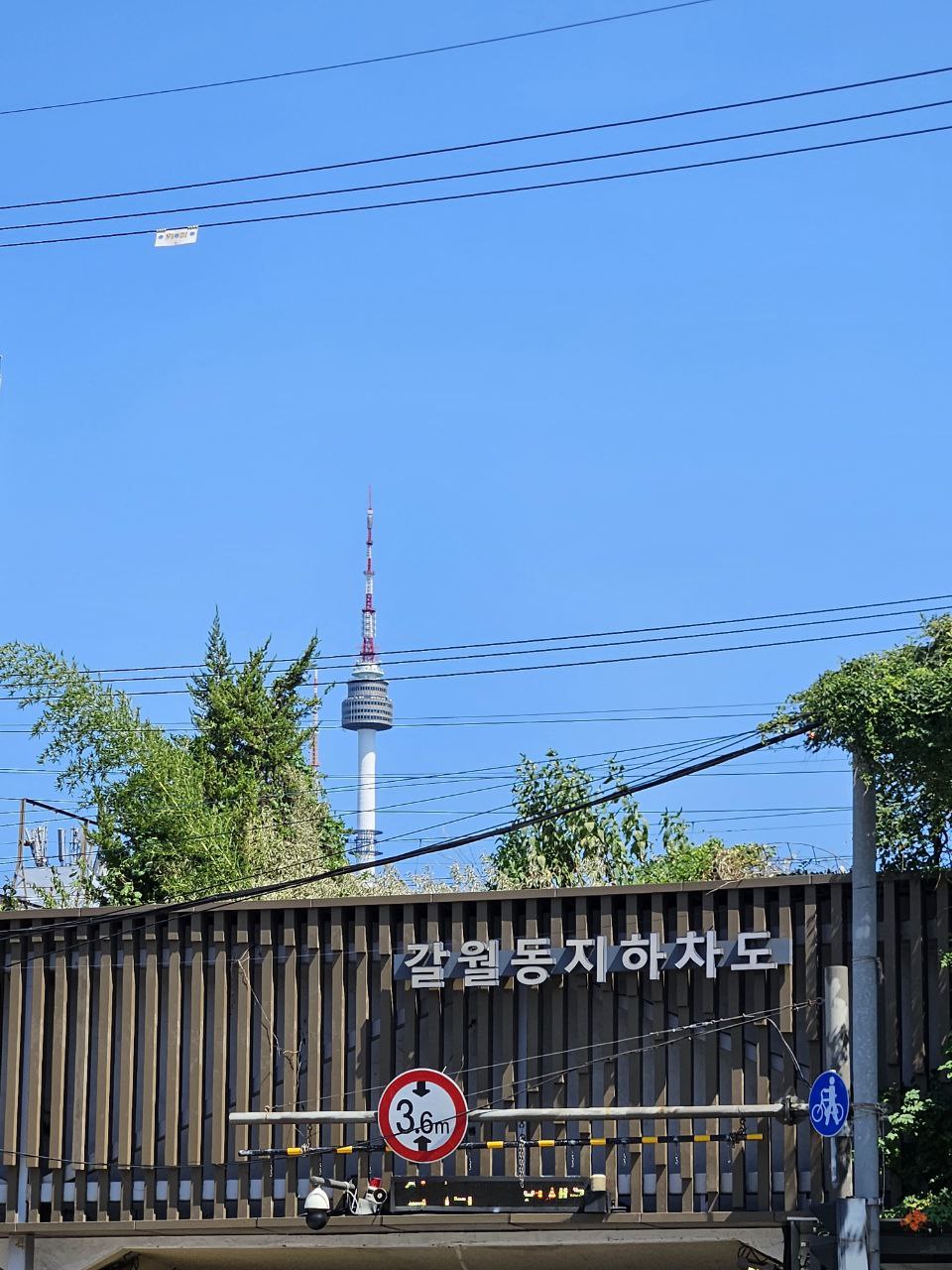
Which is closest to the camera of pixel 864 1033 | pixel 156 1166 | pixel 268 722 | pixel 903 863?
pixel 864 1033

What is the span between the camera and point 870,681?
18047 millimetres

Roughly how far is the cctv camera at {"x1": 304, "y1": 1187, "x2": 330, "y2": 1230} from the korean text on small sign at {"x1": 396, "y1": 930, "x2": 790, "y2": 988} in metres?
2.68

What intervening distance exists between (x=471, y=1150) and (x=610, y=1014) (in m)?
2.09

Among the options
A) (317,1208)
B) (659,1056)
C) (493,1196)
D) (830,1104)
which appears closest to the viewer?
(830,1104)

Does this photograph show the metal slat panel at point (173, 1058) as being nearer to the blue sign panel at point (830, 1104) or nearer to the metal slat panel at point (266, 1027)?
the metal slat panel at point (266, 1027)

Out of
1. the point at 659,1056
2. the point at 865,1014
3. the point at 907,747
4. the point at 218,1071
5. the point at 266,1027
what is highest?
the point at 907,747

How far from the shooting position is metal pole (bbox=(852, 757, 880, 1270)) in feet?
50.9

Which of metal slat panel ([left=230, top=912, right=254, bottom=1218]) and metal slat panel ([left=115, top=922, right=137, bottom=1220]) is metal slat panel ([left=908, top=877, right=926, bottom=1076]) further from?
metal slat panel ([left=115, top=922, right=137, bottom=1220])

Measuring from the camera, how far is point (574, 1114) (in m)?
19.1

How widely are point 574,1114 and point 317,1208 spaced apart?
282cm

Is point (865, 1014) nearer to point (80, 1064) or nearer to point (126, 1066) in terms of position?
point (126, 1066)

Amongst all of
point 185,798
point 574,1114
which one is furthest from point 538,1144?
point 185,798

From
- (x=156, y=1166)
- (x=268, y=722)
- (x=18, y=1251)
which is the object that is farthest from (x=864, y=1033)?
(x=268, y=722)

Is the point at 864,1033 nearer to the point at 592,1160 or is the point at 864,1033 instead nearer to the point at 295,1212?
the point at 592,1160
